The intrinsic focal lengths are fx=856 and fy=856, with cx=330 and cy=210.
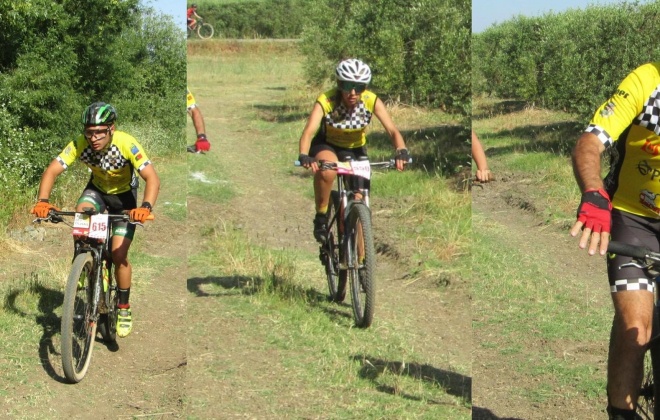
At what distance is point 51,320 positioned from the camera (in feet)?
15.6

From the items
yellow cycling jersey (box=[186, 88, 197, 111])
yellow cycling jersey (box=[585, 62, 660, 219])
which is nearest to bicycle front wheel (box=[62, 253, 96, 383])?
yellow cycling jersey (box=[186, 88, 197, 111])

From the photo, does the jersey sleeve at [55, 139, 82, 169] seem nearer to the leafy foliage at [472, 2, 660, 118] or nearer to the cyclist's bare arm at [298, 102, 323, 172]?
the cyclist's bare arm at [298, 102, 323, 172]

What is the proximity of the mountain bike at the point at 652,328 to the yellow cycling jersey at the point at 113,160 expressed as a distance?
279cm

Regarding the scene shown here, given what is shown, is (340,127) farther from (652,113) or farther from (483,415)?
(652,113)

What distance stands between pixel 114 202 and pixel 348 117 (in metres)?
1.54

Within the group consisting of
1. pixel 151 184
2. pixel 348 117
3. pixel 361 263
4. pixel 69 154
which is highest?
pixel 348 117

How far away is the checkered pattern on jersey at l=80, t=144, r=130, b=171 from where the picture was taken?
5.05m

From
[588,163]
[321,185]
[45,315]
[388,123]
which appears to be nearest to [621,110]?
[588,163]

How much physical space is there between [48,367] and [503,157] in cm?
296

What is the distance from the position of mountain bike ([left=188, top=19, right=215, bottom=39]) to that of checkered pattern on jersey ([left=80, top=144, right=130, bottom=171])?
1.36m

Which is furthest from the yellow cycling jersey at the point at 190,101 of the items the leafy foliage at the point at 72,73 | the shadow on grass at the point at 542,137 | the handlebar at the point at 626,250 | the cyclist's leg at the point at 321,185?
the shadow on grass at the point at 542,137

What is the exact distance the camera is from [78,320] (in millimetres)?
4809

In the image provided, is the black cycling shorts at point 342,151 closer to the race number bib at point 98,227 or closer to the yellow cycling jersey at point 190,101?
the race number bib at point 98,227

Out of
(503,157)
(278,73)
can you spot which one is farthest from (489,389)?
(278,73)
